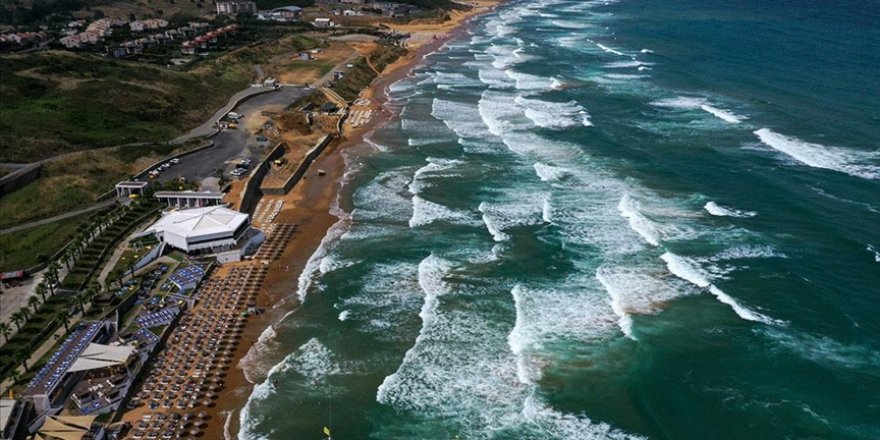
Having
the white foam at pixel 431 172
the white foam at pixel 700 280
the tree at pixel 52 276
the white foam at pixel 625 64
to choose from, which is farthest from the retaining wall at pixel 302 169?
the white foam at pixel 625 64

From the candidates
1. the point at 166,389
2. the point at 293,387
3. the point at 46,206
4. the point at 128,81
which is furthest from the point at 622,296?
the point at 128,81

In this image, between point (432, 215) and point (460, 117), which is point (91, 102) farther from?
point (432, 215)

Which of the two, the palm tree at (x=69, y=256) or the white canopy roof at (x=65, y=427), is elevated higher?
the palm tree at (x=69, y=256)

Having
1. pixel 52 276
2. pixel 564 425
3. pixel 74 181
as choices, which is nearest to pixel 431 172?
pixel 74 181

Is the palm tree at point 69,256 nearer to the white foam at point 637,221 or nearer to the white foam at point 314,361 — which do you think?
the white foam at point 314,361

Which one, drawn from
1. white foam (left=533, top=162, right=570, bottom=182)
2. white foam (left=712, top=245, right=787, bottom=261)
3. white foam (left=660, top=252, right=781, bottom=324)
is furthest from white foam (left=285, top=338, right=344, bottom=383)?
white foam (left=533, top=162, right=570, bottom=182)
